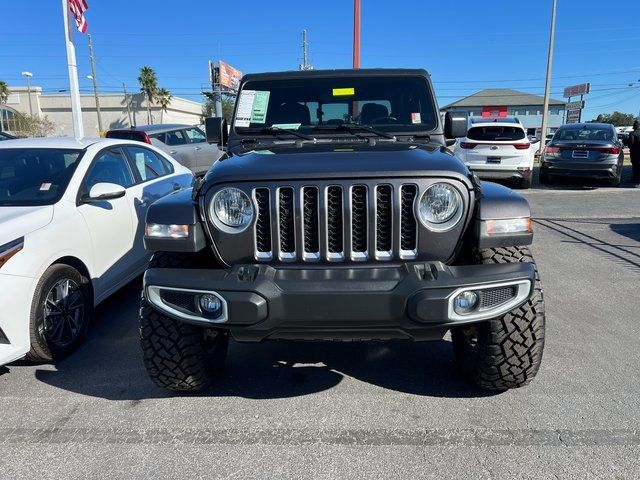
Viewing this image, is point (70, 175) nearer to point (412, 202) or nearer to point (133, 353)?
point (133, 353)


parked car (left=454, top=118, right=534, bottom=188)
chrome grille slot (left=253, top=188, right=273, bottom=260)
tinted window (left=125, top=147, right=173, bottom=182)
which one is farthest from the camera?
parked car (left=454, top=118, right=534, bottom=188)

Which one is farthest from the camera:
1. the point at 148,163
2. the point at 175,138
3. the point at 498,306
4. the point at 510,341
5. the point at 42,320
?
the point at 175,138

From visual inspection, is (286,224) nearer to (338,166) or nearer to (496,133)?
(338,166)

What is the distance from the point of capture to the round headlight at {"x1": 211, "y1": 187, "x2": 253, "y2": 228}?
256 centimetres

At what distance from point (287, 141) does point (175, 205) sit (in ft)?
3.88

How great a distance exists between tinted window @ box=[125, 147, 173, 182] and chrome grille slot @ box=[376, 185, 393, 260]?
326cm

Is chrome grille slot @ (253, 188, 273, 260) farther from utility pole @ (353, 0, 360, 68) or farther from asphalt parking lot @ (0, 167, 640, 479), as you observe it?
utility pole @ (353, 0, 360, 68)

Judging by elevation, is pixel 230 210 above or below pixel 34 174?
below

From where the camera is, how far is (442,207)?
A: 2.55 metres

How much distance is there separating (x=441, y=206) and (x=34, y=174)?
11.0 feet

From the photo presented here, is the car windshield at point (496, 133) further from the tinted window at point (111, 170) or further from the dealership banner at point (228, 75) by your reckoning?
the dealership banner at point (228, 75)

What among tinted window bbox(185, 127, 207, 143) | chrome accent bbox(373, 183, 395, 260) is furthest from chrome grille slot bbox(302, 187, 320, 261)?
tinted window bbox(185, 127, 207, 143)

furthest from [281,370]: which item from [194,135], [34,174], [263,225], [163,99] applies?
[163,99]

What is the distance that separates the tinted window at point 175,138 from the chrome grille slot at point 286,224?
35.9 feet
